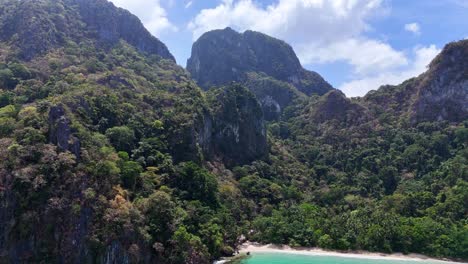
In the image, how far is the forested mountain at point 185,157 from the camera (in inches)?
1284

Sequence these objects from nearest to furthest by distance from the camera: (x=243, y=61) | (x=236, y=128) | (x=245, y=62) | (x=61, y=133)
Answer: (x=61, y=133) → (x=236, y=128) → (x=243, y=61) → (x=245, y=62)

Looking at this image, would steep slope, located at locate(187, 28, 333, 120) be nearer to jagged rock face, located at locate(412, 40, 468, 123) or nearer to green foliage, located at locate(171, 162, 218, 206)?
jagged rock face, located at locate(412, 40, 468, 123)

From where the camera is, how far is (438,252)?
142 ft

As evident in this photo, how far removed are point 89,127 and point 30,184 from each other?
12.8 metres

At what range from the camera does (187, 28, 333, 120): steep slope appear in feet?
415

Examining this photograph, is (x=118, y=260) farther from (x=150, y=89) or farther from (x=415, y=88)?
(x=415, y=88)

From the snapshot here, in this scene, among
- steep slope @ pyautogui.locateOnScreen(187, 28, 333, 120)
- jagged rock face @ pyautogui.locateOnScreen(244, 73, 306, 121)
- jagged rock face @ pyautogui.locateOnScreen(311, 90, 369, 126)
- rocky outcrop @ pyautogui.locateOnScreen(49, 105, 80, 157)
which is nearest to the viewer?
rocky outcrop @ pyautogui.locateOnScreen(49, 105, 80, 157)

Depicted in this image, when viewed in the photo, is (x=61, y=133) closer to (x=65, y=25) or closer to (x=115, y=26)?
(x=65, y=25)

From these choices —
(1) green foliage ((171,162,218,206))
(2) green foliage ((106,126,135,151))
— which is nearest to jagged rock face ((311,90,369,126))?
(1) green foliage ((171,162,218,206))

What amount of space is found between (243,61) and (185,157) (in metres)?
82.3

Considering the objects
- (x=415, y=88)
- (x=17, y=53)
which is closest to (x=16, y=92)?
(x=17, y=53)

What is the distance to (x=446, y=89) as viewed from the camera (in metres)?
76.7

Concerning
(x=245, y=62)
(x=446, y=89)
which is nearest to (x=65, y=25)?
(x=245, y=62)

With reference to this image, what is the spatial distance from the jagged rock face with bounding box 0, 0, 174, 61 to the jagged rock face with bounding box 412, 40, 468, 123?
5753 centimetres
